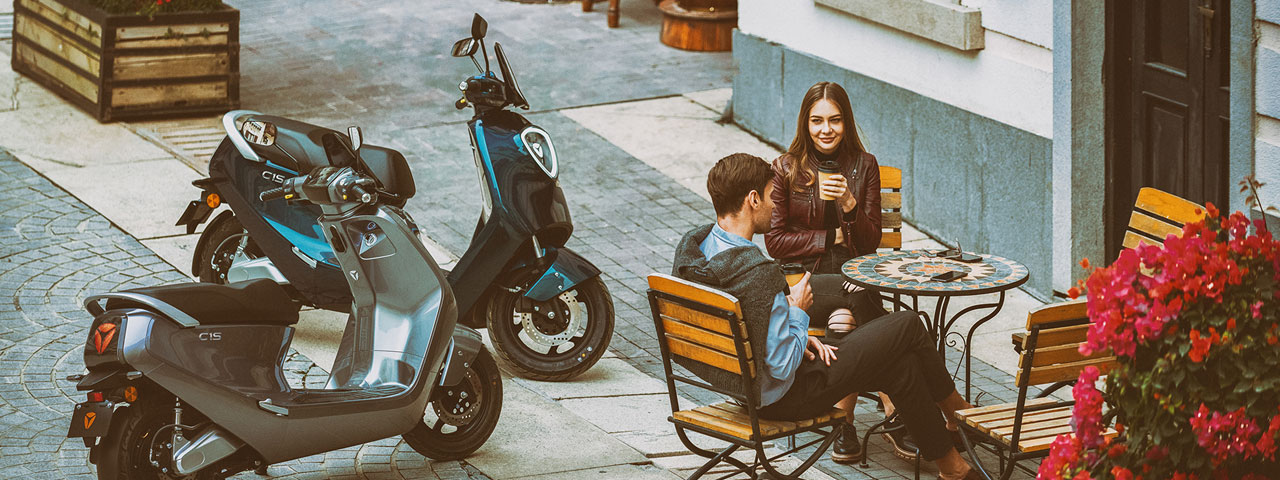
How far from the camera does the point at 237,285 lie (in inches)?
227

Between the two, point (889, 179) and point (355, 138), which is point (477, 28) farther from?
point (889, 179)

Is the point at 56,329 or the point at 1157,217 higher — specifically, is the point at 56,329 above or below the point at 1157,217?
below

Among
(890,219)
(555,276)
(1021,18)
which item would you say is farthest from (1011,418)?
(1021,18)

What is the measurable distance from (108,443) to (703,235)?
6.83 ft

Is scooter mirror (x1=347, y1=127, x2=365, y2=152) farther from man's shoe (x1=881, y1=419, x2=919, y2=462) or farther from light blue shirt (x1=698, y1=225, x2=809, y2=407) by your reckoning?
man's shoe (x1=881, y1=419, x2=919, y2=462)

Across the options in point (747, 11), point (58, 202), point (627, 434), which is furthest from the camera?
point (747, 11)

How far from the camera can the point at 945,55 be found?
9.53m

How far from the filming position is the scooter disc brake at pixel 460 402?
6152mm

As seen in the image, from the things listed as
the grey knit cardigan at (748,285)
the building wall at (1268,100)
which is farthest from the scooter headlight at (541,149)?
the building wall at (1268,100)

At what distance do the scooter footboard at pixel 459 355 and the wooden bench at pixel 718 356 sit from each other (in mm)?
818

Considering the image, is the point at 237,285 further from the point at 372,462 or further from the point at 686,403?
the point at 686,403

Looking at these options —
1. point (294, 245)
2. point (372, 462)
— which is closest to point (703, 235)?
point (372, 462)

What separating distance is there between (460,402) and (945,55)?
176 inches

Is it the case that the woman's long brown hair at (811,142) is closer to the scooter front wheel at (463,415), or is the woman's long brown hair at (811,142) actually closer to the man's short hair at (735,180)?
the man's short hair at (735,180)
